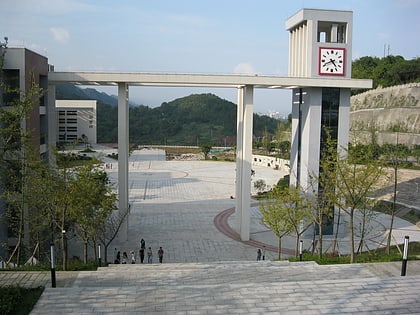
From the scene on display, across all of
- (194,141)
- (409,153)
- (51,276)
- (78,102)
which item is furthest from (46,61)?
(194,141)

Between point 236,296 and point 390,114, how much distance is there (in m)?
39.7

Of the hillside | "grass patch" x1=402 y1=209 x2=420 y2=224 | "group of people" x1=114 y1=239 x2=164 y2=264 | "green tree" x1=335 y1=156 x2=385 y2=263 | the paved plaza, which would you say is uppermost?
the hillside

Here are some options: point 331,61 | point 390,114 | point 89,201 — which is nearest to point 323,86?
point 331,61

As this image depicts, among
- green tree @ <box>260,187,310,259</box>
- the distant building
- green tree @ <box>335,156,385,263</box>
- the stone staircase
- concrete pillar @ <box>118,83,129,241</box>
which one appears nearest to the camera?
the stone staircase

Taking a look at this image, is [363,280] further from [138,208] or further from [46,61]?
[138,208]

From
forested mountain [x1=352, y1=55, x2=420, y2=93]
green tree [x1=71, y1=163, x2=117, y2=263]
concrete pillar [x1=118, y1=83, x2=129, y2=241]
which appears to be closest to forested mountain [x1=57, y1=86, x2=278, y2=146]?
forested mountain [x1=352, y1=55, x2=420, y2=93]

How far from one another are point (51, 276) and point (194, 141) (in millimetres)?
76512

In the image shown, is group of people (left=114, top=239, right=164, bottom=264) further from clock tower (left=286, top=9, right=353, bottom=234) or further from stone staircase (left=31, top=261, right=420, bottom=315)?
clock tower (left=286, top=9, right=353, bottom=234)

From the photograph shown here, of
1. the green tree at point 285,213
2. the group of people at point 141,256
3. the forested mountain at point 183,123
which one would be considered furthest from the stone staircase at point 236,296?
the forested mountain at point 183,123

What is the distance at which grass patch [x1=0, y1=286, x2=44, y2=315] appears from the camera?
8302mm

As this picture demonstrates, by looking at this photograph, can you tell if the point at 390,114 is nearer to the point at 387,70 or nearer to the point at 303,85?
the point at 387,70

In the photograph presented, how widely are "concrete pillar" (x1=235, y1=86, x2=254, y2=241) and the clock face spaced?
3.50 meters

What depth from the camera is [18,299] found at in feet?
28.6

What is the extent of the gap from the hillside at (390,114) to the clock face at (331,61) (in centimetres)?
1975
